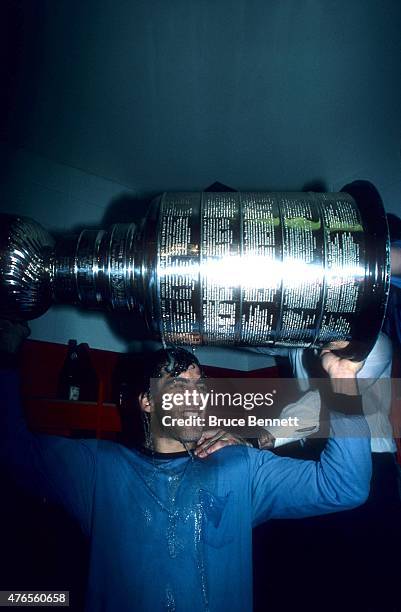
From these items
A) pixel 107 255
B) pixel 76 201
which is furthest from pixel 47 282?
pixel 76 201

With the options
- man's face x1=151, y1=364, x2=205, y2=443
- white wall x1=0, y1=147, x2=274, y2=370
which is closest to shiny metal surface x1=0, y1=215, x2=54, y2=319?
man's face x1=151, y1=364, x2=205, y2=443

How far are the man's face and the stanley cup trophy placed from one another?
0.55 metres

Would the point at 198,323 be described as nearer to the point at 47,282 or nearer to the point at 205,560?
the point at 47,282

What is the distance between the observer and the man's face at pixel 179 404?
98 centimetres

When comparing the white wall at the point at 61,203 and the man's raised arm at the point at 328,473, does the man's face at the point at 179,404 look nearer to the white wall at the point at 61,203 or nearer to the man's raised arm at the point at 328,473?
the man's raised arm at the point at 328,473

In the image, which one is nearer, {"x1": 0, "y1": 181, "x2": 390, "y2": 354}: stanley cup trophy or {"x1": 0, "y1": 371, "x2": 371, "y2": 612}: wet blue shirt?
{"x1": 0, "y1": 181, "x2": 390, "y2": 354}: stanley cup trophy

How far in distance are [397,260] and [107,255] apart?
17.8 inches

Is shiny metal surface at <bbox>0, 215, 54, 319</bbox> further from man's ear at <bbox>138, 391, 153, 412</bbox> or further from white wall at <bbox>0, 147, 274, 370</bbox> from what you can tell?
white wall at <bbox>0, 147, 274, 370</bbox>

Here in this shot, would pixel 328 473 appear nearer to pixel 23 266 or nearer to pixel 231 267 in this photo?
pixel 231 267

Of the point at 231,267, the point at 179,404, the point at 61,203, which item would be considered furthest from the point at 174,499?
the point at 61,203

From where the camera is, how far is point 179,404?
1.01 m

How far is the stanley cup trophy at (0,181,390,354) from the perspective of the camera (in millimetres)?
466

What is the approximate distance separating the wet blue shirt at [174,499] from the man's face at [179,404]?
7 centimetres

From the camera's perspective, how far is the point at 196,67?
963 millimetres
